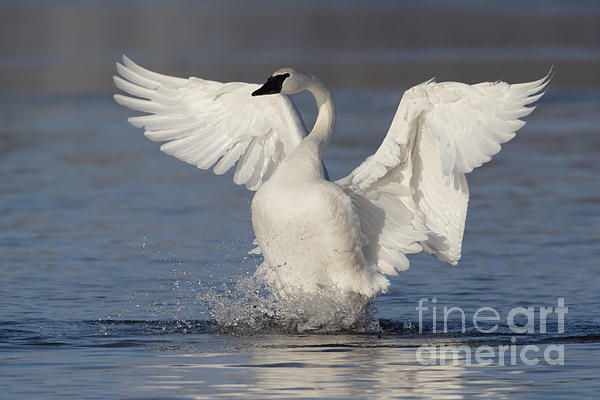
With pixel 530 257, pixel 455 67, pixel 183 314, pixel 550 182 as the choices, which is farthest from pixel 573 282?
pixel 455 67

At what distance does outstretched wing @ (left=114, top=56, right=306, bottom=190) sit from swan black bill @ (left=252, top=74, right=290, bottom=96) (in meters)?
0.82

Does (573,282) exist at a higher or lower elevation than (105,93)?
lower

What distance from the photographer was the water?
7.35m

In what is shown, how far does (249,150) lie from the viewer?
9.98 meters

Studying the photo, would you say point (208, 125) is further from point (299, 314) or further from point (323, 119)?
point (299, 314)

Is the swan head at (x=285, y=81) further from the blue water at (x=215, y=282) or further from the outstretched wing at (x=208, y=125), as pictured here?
the blue water at (x=215, y=282)

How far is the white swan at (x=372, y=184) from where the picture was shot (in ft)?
28.0

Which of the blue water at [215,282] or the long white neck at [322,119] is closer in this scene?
the blue water at [215,282]

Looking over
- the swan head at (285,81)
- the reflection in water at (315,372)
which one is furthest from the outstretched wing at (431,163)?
the reflection in water at (315,372)

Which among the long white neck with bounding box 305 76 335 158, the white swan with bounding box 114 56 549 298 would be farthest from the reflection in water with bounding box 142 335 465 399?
the long white neck with bounding box 305 76 335 158

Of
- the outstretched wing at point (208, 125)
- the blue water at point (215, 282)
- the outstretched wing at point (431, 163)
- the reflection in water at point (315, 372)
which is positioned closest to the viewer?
the reflection in water at point (315, 372)

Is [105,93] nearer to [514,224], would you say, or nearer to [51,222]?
[51,222]

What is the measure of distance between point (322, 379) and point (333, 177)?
721cm

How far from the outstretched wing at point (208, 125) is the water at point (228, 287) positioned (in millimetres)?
1075
